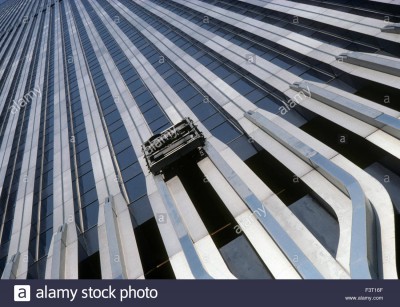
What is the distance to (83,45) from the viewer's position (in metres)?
55.8

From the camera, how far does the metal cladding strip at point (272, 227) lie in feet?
37.4

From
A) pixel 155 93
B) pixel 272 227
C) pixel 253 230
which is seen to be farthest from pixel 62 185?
pixel 272 227

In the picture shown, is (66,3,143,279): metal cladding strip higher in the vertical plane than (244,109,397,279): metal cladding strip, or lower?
lower

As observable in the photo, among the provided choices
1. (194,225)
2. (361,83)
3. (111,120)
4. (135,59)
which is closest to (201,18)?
(135,59)

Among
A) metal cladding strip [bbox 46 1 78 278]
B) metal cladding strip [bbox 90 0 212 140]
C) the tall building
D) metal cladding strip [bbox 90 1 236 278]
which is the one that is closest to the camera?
the tall building

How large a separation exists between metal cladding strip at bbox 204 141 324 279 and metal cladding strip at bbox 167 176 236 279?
1934 millimetres

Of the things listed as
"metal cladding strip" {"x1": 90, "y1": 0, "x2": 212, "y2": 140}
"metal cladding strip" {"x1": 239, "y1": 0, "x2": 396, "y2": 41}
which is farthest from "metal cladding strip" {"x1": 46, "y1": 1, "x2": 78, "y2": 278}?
"metal cladding strip" {"x1": 239, "y1": 0, "x2": 396, "y2": 41}

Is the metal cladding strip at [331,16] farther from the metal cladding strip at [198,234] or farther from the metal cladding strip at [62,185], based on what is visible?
the metal cladding strip at [62,185]

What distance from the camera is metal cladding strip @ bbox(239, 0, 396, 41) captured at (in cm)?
2436

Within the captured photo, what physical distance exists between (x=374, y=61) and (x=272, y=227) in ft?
40.7

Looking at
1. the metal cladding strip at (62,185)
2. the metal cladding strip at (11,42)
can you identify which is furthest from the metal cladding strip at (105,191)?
the metal cladding strip at (11,42)

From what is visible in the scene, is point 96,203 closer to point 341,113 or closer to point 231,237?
point 231,237

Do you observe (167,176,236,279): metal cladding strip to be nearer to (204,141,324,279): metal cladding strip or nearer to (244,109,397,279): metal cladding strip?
(204,141,324,279): metal cladding strip
